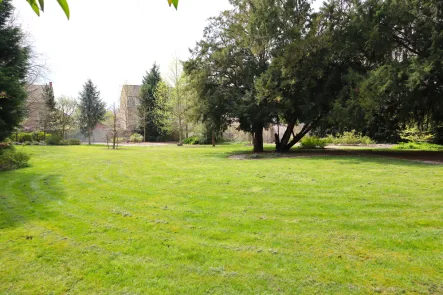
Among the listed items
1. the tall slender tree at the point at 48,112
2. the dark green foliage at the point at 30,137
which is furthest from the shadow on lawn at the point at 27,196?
the tall slender tree at the point at 48,112

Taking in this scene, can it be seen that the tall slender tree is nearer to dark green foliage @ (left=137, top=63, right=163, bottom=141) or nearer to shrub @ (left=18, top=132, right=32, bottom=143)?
shrub @ (left=18, top=132, right=32, bottom=143)

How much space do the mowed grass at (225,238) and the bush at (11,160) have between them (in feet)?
14.5

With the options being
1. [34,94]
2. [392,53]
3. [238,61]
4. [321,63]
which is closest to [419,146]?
[392,53]

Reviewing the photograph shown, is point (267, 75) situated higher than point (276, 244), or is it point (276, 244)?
point (267, 75)

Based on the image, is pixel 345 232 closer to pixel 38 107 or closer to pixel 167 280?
pixel 167 280

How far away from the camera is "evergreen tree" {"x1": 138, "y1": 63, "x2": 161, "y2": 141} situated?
3931cm

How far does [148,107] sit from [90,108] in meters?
7.45

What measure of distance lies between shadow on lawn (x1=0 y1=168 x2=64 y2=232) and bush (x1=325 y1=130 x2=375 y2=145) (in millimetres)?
23339

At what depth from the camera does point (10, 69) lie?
12633 millimetres

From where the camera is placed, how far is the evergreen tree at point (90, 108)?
3544cm

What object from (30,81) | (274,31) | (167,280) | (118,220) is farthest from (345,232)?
(30,81)

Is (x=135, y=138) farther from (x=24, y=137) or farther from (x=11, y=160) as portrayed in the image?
(x=11, y=160)

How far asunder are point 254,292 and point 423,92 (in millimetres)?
13693

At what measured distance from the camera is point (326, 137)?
28.2 metres
